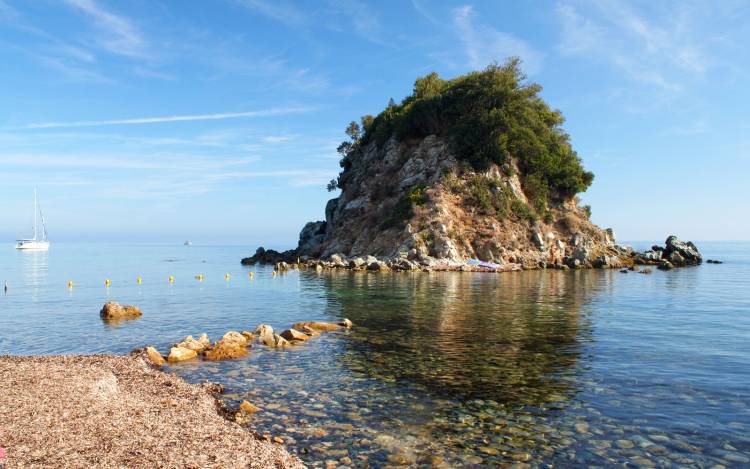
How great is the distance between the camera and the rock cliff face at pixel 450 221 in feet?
246

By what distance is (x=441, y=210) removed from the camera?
7631 centimetres

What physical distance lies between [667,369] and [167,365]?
62.1ft

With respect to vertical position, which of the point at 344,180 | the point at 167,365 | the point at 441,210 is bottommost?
the point at 167,365

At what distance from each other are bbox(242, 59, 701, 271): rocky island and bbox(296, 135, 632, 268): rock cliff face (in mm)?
205

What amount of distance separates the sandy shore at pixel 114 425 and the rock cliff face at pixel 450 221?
57.4 m

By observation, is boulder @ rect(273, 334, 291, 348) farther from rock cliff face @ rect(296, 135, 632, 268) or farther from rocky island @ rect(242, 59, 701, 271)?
rock cliff face @ rect(296, 135, 632, 268)

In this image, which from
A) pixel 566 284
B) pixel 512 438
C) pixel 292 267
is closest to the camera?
pixel 512 438

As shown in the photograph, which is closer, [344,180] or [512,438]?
[512,438]

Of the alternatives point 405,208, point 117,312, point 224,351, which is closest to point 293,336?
point 224,351

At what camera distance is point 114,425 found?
10.5 meters

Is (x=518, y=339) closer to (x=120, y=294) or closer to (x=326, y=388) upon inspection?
(x=326, y=388)

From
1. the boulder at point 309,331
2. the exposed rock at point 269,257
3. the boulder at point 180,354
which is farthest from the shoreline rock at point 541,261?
the boulder at point 180,354

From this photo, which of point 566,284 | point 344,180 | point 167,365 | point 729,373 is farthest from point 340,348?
point 344,180

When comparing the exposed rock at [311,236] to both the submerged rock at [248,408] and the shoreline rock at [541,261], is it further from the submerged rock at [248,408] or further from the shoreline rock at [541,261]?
the submerged rock at [248,408]
